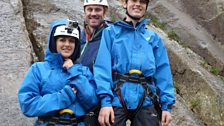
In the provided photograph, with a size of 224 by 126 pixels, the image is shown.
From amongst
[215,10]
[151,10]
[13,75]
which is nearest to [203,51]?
[215,10]

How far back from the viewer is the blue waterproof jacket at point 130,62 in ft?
14.3

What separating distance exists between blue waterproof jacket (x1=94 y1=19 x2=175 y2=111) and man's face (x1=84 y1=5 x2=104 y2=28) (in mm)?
863

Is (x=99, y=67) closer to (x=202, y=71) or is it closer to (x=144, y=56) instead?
(x=144, y=56)

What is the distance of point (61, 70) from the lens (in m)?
4.30

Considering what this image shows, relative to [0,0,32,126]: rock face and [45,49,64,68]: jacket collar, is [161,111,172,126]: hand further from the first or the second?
[0,0,32,126]: rock face

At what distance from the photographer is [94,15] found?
5.54 metres

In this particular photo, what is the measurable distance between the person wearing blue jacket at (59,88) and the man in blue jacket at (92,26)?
74 centimetres

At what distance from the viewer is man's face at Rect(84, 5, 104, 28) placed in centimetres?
552

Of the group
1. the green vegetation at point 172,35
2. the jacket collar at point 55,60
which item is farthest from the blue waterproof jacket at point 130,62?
the green vegetation at point 172,35

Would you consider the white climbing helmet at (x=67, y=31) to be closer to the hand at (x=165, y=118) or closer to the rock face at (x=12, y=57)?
the hand at (x=165, y=118)

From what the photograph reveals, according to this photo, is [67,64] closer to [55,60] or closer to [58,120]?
[55,60]

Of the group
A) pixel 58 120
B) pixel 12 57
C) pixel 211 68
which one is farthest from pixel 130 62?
pixel 211 68

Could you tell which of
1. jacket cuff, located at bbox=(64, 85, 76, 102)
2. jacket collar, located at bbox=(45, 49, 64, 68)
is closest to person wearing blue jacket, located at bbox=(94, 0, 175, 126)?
jacket cuff, located at bbox=(64, 85, 76, 102)

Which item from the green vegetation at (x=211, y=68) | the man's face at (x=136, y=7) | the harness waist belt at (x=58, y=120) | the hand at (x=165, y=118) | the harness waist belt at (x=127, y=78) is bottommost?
the green vegetation at (x=211, y=68)
